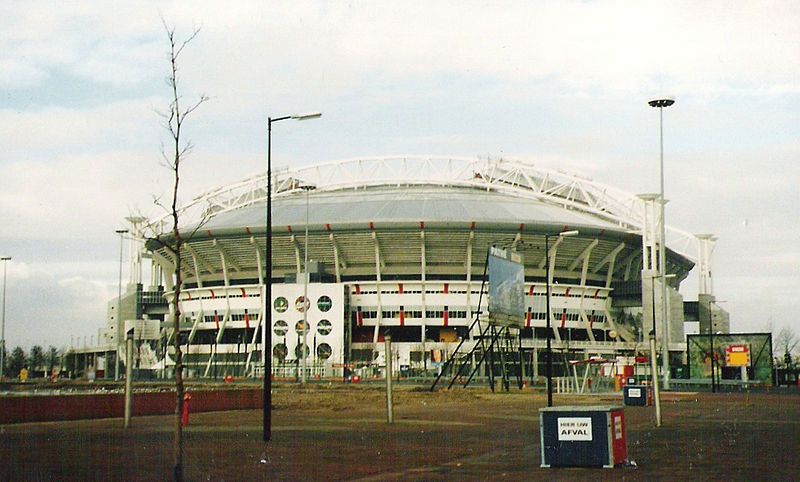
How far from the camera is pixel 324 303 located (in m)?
110

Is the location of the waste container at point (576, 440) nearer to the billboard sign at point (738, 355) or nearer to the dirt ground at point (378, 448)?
the dirt ground at point (378, 448)

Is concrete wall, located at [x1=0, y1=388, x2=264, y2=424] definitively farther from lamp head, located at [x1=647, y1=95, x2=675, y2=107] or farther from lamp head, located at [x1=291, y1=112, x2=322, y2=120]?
lamp head, located at [x1=647, y1=95, x2=675, y2=107]

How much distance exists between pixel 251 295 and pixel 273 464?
325ft

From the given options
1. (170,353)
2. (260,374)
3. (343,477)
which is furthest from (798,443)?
(170,353)

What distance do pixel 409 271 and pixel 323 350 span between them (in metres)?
13.4

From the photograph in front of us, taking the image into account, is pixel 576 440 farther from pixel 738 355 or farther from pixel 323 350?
pixel 323 350

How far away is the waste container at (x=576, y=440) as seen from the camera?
59.4 feet

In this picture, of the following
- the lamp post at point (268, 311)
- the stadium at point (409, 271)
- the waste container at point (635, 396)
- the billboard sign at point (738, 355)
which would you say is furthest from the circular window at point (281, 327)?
the lamp post at point (268, 311)

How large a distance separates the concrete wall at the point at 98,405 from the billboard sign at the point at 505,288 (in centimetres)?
1969

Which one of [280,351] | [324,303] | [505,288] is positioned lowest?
[280,351]

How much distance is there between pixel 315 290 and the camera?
109812mm

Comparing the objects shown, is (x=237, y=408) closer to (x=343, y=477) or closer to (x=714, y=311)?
(x=343, y=477)

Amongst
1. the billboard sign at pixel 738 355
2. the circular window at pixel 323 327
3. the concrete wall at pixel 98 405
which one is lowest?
the concrete wall at pixel 98 405

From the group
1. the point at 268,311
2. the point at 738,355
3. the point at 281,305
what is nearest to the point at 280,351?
the point at 281,305
